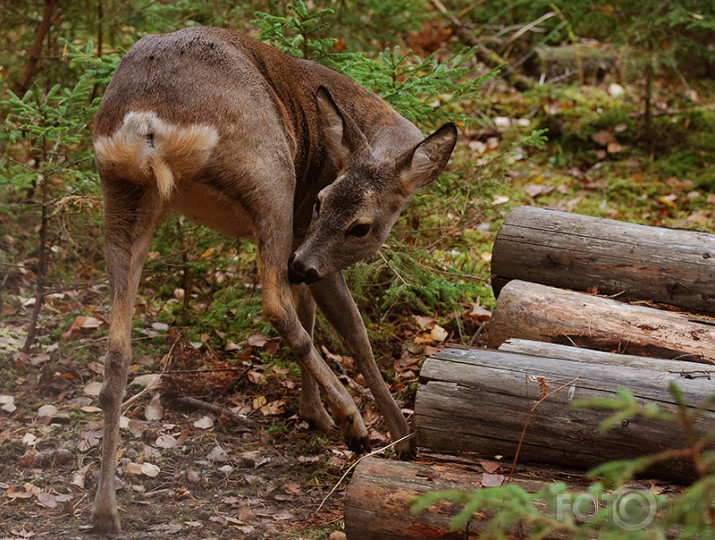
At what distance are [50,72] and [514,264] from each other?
14.7 feet

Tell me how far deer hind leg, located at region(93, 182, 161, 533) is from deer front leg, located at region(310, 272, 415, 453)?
1.30 metres

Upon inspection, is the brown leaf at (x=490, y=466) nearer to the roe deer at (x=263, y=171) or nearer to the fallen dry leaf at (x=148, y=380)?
the roe deer at (x=263, y=171)

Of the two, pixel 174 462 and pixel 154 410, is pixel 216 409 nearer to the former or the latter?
pixel 154 410

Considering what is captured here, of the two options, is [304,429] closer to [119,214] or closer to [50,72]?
[119,214]

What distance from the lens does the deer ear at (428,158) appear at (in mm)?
4965

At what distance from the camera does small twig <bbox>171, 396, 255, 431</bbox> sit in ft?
18.8

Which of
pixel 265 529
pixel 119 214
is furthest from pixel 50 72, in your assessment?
pixel 265 529

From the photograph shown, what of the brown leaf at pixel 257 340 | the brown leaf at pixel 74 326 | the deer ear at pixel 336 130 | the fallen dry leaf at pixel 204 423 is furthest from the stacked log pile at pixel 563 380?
the brown leaf at pixel 74 326

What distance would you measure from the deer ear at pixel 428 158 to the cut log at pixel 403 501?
68.9 inches

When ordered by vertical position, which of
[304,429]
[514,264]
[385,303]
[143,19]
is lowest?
[304,429]

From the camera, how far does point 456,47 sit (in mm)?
11727

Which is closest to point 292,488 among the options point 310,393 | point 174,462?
point 174,462

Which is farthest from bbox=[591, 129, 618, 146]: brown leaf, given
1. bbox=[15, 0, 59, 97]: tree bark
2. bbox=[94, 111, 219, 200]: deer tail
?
bbox=[94, 111, 219, 200]: deer tail

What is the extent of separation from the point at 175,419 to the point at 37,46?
3507 millimetres
